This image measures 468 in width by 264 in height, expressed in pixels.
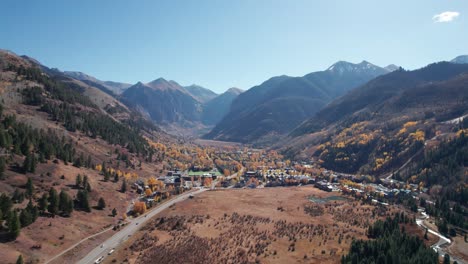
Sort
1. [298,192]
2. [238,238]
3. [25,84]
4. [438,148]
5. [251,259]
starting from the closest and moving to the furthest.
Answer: [251,259] → [238,238] → [298,192] → [438,148] → [25,84]

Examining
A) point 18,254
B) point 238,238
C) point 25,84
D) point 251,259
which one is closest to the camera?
point 18,254

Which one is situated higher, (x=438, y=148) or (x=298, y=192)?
(x=438, y=148)

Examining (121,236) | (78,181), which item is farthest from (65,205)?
(78,181)

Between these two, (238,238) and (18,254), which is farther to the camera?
(238,238)

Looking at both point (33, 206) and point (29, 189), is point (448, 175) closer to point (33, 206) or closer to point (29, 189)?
point (33, 206)

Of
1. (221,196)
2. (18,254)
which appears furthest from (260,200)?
(18,254)

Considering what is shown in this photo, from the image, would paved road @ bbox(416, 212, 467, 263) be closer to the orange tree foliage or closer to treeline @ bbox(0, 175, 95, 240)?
the orange tree foliage

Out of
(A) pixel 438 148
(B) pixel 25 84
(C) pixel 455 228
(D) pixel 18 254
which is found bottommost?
(C) pixel 455 228

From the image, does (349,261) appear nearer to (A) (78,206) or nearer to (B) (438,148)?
(A) (78,206)
